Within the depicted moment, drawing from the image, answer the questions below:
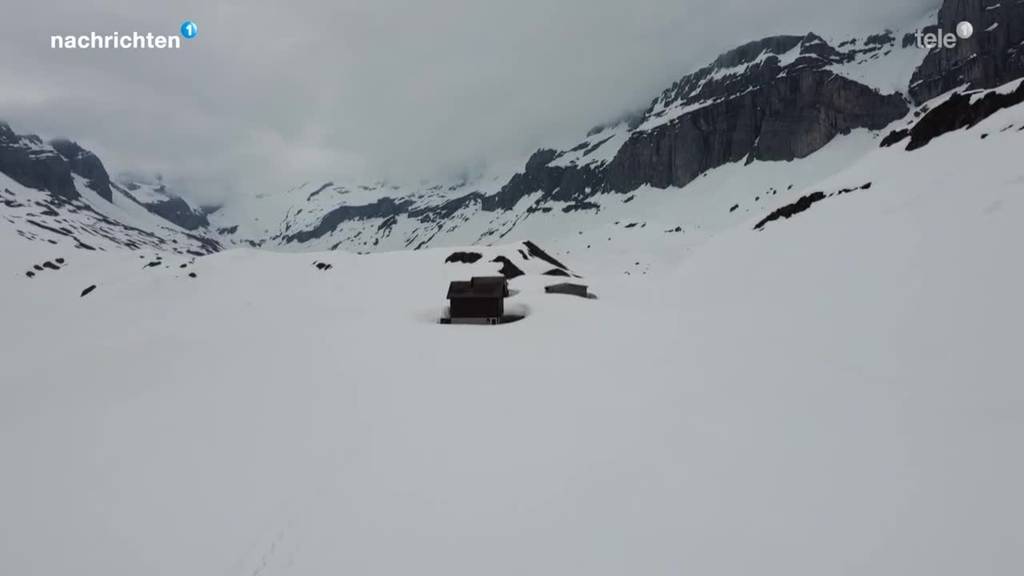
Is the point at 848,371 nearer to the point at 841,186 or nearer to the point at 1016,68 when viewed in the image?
the point at 841,186

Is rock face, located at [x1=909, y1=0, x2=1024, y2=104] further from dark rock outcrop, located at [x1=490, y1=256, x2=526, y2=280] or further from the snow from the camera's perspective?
the snow

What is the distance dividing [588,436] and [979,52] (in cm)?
18900

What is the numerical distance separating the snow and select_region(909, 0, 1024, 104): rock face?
15316 centimetres

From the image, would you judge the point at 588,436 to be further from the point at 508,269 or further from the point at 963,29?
the point at 508,269

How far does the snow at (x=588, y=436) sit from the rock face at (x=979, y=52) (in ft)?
502

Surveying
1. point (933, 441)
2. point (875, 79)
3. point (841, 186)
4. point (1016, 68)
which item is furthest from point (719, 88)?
point (933, 441)

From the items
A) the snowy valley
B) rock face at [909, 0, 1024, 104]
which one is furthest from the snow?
rock face at [909, 0, 1024, 104]

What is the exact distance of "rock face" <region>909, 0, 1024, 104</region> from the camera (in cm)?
12781

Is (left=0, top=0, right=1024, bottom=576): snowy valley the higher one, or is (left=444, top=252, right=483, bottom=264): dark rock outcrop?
(left=444, top=252, right=483, bottom=264): dark rock outcrop

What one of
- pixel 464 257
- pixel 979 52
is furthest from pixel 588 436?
pixel 979 52

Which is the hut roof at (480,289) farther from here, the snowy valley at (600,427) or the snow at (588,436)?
the snow at (588,436)

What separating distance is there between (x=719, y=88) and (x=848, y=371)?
213m

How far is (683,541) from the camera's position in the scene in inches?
334

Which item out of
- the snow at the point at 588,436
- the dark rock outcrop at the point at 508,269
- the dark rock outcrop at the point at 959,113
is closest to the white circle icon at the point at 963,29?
the dark rock outcrop at the point at 959,113
